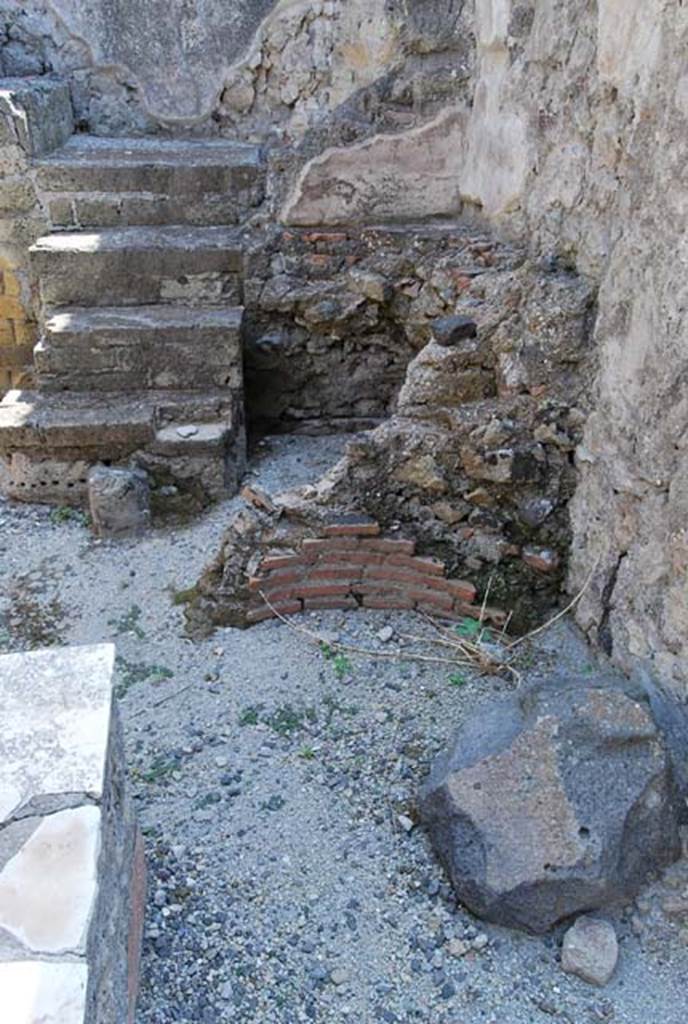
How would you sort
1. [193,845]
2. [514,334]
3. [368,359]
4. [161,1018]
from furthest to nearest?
[368,359], [514,334], [193,845], [161,1018]

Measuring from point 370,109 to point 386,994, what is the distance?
3.57 meters

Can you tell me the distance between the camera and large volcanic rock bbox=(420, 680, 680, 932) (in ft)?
6.16

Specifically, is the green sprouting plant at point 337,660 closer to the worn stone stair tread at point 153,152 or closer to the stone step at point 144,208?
the stone step at point 144,208

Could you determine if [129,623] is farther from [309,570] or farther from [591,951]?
[591,951]

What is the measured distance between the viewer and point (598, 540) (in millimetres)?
2584

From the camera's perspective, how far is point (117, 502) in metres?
3.50

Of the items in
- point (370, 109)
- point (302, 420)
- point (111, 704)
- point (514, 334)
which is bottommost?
point (302, 420)

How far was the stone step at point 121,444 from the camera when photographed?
11.9 ft

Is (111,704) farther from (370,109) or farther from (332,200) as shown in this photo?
(370,109)

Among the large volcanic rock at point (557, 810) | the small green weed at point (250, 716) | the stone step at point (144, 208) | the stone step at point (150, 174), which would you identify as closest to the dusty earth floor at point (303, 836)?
the small green weed at point (250, 716)

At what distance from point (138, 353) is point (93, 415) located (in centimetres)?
37

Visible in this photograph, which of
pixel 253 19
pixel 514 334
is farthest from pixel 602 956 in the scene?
pixel 253 19

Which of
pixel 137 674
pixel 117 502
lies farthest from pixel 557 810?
pixel 117 502

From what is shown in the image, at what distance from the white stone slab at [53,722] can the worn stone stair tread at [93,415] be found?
6.03ft
